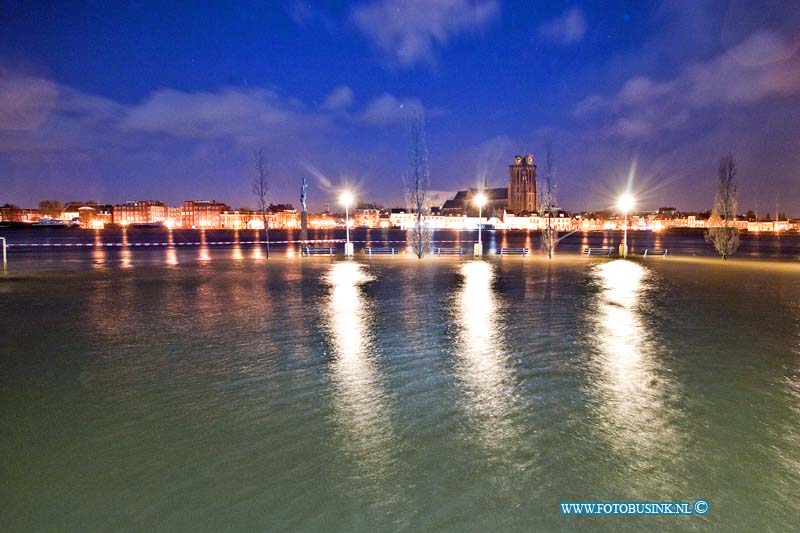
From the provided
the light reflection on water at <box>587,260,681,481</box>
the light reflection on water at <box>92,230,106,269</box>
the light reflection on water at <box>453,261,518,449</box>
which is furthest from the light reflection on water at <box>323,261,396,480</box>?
the light reflection on water at <box>92,230,106,269</box>

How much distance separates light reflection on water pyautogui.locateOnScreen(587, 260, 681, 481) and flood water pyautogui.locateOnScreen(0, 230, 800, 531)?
0.14 ft

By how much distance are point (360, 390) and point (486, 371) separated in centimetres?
239

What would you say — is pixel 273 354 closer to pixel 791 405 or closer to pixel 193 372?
pixel 193 372

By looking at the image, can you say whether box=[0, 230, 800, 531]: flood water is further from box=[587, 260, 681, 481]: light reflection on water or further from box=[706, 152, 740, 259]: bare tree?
box=[706, 152, 740, 259]: bare tree

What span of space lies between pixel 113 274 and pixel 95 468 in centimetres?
2330

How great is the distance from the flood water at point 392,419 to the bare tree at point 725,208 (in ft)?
99.3

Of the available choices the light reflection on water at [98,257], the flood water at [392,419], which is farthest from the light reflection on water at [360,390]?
the light reflection on water at [98,257]

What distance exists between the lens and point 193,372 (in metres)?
8.42

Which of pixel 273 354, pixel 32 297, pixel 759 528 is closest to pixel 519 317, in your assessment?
pixel 273 354

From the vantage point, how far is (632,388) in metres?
7.59

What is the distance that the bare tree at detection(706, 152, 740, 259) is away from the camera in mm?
39250

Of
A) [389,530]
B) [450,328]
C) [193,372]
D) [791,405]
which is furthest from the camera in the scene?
[450,328]

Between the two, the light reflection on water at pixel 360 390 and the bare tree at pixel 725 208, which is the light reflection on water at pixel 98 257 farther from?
the bare tree at pixel 725 208

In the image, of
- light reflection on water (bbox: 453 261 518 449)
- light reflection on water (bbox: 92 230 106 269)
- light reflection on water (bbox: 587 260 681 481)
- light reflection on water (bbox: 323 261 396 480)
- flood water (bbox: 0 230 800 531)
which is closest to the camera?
flood water (bbox: 0 230 800 531)
